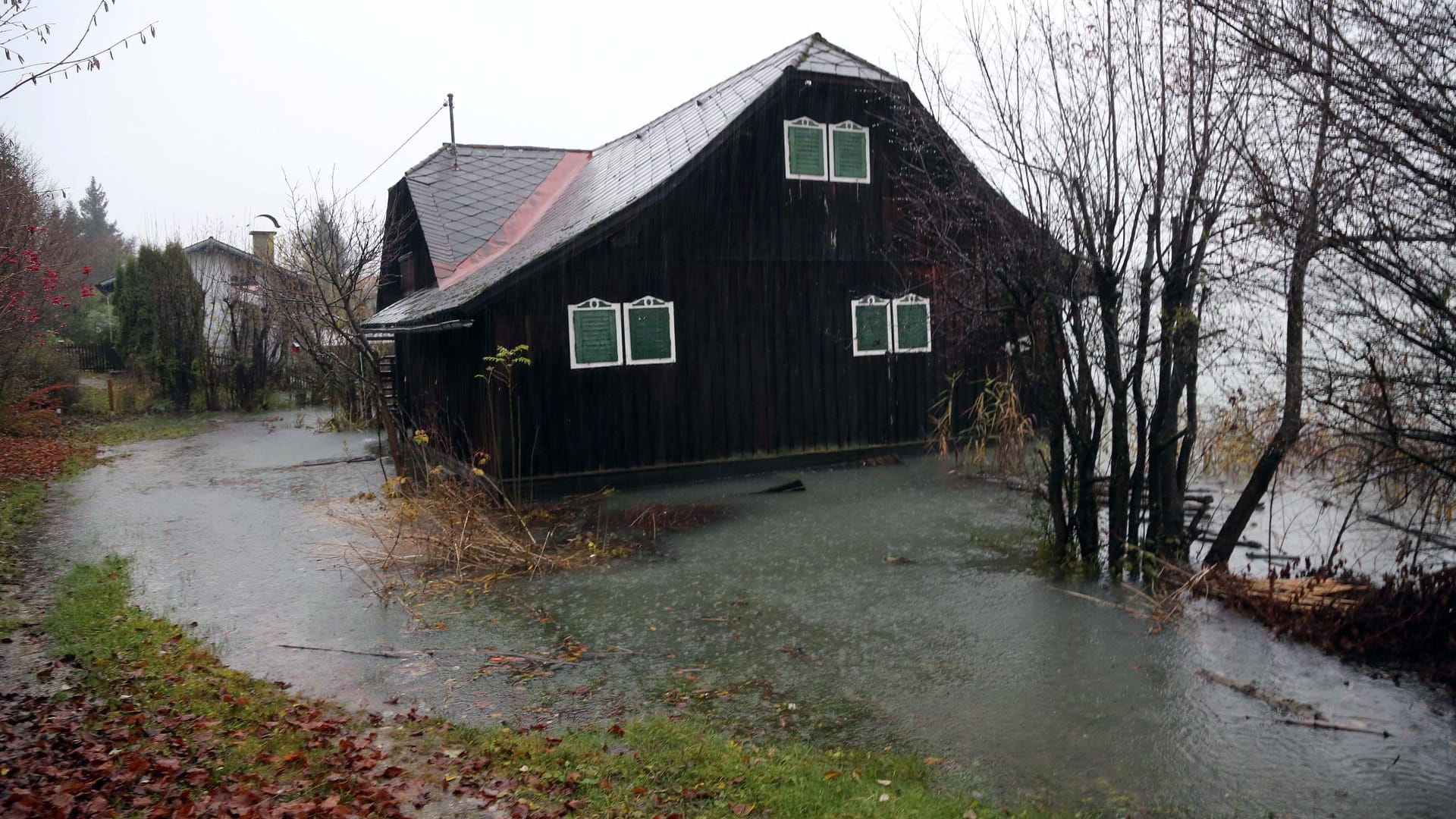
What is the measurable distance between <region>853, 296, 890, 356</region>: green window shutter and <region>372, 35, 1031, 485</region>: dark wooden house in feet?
0.09

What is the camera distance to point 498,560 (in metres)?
8.84

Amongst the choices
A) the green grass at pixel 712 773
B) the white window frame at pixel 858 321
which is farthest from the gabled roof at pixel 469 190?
the green grass at pixel 712 773

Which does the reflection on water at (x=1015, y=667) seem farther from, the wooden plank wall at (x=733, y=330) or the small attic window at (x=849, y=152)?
the small attic window at (x=849, y=152)

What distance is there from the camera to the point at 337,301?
1462 cm

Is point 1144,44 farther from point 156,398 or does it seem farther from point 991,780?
point 156,398

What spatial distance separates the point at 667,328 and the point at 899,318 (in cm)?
383

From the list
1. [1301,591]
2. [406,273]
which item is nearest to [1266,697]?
[1301,591]

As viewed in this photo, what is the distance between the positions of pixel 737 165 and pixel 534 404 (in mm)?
4293

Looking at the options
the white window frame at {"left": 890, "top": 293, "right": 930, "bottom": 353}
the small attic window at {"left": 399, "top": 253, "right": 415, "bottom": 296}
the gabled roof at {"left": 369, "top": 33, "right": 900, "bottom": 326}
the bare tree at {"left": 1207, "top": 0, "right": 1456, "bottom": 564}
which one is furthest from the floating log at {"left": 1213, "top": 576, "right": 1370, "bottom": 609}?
the small attic window at {"left": 399, "top": 253, "right": 415, "bottom": 296}

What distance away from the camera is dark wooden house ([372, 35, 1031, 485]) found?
488 inches

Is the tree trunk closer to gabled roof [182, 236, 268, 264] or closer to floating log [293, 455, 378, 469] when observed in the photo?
floating log [293, 455, 378, 469]

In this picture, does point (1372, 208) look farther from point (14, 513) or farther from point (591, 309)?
point (14, 513)

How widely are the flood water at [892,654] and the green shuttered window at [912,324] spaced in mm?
4364

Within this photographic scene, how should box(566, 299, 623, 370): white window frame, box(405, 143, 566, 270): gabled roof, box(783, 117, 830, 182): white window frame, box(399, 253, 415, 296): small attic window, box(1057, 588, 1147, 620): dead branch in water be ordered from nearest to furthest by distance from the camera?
box(1057, 588, 1147, 620): dead branch in water < box(566, 299, 623, 370): white window frame < box(783, 117, 830, 182): white window frame < box(405, 143, 566, 270): gabled roof < box(399, 253, 415, 296): small attic window
